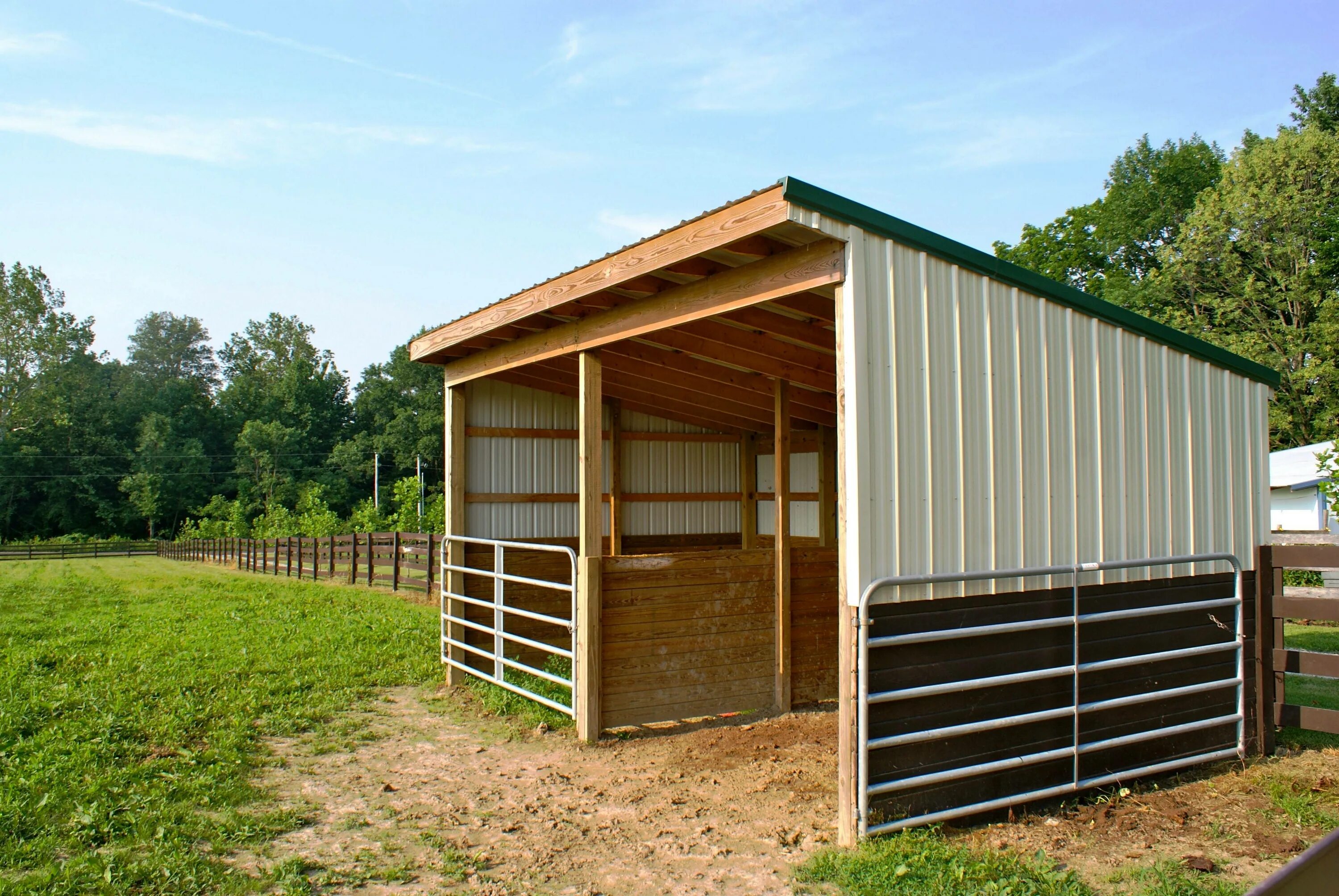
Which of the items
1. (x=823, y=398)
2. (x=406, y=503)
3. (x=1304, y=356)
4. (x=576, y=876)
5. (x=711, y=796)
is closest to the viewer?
(x=576, y=876)

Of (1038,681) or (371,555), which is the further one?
(371,555)

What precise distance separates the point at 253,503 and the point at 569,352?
169 ft

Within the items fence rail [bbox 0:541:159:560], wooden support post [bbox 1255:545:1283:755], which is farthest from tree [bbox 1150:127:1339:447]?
fence rail [bbox 0:541:159:560]

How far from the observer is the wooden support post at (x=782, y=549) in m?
6.91

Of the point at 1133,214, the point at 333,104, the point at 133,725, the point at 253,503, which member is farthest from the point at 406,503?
the point at 253,503

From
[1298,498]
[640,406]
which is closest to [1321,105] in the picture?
[1298,498]

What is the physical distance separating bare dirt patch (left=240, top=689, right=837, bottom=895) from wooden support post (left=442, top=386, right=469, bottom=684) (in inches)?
59.4

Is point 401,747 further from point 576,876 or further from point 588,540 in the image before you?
point 576,876

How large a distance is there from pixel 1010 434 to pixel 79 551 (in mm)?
44281

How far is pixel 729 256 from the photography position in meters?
4.90

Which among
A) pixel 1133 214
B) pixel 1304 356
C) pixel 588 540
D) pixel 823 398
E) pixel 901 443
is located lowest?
pixel 588 540

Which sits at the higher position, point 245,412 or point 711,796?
point 245,412

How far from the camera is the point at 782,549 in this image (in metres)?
7.02

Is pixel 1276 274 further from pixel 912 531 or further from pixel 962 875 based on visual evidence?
pixel 962 875
